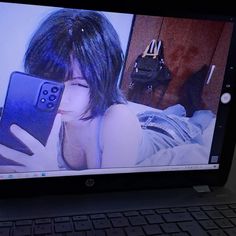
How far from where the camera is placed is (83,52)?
2.09ft

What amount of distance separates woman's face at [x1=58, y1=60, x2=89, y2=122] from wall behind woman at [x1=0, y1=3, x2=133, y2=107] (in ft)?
0.28

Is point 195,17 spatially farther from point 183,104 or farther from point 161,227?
point 161,227

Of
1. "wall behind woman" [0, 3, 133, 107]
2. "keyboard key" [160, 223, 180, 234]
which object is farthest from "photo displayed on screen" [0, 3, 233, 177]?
"keyboard key" [160, 223, 180, 234]

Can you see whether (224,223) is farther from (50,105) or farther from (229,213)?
(50,105)

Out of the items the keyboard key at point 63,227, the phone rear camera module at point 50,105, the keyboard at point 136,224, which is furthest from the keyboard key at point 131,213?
the phone rear camera module at point 50,105

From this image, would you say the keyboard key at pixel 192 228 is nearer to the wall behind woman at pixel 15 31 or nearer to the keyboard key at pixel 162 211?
the keyboard key at pixel 162 211

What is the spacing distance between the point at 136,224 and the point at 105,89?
0.23m

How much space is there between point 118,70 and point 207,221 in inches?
11.6

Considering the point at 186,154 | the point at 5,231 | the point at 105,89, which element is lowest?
the point at 5,231

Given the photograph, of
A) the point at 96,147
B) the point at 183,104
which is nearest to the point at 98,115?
the point at 96,147

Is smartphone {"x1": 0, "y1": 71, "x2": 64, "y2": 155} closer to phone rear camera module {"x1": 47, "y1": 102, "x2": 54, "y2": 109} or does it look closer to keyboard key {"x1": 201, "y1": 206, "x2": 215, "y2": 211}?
phone rear camera module {"x1": 47, "y1": 102, "x2": 54, "y2": 109}

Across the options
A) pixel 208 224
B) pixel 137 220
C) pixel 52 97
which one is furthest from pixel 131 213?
pixel 52 97

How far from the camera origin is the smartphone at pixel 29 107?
0.61m

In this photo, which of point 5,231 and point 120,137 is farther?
point 120,137
